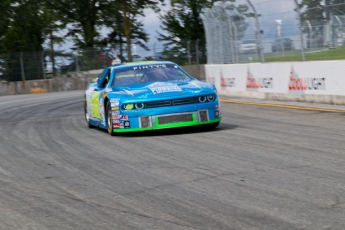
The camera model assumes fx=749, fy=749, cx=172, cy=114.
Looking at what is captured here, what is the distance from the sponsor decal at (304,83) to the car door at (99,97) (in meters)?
5.16

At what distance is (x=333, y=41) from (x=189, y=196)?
10951 mm

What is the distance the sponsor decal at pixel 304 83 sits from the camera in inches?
641

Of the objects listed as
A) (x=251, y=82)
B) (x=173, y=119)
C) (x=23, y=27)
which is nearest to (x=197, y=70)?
(x=23, y=27)

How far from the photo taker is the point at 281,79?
721 inches

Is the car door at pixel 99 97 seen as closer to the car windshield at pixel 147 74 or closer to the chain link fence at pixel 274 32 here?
the car windshield at pixel 147 74

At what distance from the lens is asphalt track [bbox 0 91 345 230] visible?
18.0 ft

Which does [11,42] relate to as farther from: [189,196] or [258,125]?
[189,196]

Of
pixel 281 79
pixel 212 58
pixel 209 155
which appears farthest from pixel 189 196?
pixel 212 58

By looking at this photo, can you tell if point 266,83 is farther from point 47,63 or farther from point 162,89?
point 47,63

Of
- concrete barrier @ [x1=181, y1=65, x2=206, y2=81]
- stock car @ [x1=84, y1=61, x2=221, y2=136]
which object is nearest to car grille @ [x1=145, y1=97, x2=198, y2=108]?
stock car @ [x1=84, y1=61, x2=221, y2=136]

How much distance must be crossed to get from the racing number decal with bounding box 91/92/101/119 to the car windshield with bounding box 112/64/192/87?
1.90 ft

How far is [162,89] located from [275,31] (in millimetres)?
8208

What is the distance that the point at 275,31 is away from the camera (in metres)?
19.3

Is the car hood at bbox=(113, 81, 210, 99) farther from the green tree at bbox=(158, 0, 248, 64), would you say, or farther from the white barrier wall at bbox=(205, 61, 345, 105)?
the green tree at bbox=(158, 0, 248, 64)
